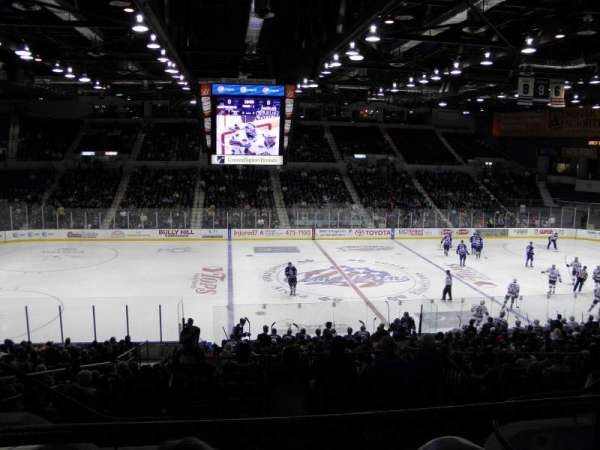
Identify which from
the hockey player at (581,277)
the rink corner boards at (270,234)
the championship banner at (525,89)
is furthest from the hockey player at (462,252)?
the championship banner at (525,89)

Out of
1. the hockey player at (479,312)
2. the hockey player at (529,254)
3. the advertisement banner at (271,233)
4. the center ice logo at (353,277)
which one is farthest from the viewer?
the advertisement banner at (271,233)

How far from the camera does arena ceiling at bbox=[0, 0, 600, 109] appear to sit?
34.9 feet

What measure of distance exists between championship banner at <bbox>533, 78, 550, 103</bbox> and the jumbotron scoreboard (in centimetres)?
746

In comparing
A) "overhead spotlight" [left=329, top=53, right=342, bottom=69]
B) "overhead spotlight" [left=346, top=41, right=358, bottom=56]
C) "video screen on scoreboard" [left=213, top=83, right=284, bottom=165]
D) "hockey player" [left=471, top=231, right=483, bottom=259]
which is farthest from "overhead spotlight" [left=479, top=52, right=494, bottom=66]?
"hockey player" [left=471, top=231, right=483, bottom=259]

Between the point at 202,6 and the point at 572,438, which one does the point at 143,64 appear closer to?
the point at 202,6

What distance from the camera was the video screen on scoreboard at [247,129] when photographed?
1555cm

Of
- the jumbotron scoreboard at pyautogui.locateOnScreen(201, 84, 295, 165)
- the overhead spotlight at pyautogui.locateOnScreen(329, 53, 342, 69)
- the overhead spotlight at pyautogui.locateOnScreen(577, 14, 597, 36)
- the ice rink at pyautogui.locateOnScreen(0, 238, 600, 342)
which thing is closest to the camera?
the overhead spotlight at pyautogui.locateOnScreen(577, 14, 597, 36)

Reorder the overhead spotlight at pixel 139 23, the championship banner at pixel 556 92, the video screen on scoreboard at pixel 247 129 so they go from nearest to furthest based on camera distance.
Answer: the overhead spotlight at pixel 139 23 < the video screen on scoreboard at pixel 247 129 < the championship banner at pixel 556 92

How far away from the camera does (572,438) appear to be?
3.10 meters

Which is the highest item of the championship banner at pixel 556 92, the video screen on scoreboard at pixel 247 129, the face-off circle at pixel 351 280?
the championship banner at pixel 556 92

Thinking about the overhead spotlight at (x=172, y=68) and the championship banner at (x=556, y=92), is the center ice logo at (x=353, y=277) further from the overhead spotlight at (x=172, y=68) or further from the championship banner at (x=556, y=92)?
the overhead spotlight at (x=172, y=68)

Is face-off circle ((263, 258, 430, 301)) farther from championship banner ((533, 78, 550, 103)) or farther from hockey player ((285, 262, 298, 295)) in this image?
championship banner ((533, 78, 550, 103))

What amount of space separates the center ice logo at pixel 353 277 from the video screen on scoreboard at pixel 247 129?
5.24 m

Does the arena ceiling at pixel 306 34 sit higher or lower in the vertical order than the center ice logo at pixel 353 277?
higher
